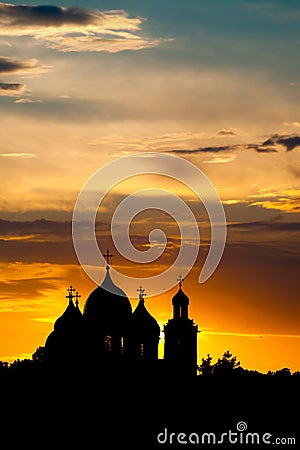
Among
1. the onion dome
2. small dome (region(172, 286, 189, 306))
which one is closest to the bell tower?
small dome (region(172, 286, 189, 306))

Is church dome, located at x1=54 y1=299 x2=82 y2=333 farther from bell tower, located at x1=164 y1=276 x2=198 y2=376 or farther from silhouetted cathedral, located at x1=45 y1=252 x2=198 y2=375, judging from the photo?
bell tower, located at x1=164 y1=276 x2=198 y2=376

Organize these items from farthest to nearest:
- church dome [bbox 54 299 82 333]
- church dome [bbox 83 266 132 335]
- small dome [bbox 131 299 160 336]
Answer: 1. small dome [bbox 131 299 160 336]
2. church dome [bbox 83 266 132 335]
3. church dome [bbox 54 299 82 333]

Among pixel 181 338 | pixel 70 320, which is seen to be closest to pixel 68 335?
pixel 70 320

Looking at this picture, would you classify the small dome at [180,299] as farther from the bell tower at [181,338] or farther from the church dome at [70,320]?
the church dome at [70,320]

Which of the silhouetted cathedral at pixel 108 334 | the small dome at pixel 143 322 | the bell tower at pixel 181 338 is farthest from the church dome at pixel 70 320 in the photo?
the bell tower at pixel 181 338

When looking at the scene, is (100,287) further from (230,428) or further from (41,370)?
(230,428)

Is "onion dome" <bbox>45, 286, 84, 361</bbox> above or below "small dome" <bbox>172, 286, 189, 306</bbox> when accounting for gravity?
below

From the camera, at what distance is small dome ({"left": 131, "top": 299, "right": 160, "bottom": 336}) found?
9406 cm

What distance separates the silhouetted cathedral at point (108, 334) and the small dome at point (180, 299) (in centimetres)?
384

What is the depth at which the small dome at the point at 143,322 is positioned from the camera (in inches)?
3703

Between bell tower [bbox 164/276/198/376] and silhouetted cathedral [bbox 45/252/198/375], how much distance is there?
75 centimetres

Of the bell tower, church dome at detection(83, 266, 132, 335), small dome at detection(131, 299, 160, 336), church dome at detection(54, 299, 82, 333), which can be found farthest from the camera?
the bell tower

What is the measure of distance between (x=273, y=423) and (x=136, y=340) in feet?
52.6

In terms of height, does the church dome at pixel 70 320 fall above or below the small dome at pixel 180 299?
below
